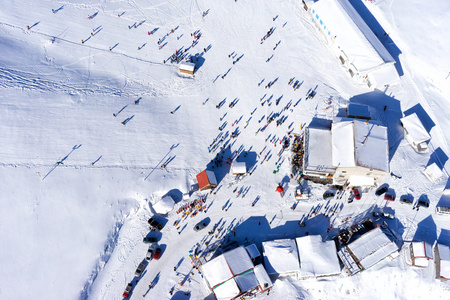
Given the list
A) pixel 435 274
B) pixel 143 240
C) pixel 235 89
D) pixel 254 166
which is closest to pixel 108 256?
pixel 143 240

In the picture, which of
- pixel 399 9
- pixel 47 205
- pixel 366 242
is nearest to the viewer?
pixel 366 242

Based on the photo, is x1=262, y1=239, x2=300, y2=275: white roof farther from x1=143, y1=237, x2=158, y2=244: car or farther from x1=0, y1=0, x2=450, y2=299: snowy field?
x1=143, y1=237, x2=158, y2=244: car

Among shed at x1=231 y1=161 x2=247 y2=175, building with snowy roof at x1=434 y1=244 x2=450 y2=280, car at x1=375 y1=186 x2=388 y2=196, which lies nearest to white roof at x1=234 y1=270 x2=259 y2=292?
shed at x1=231 y1=161 x2=247 y2=175

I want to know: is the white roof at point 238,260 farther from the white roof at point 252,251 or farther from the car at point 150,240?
the car at point 150,240

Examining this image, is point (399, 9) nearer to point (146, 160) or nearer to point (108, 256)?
point (146, 160)

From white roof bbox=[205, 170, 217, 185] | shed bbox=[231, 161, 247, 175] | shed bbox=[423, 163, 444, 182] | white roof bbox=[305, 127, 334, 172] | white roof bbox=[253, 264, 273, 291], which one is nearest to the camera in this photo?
white roof bbox=[253, 264, 273, 291]

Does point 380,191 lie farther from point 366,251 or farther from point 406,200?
point 366,251
